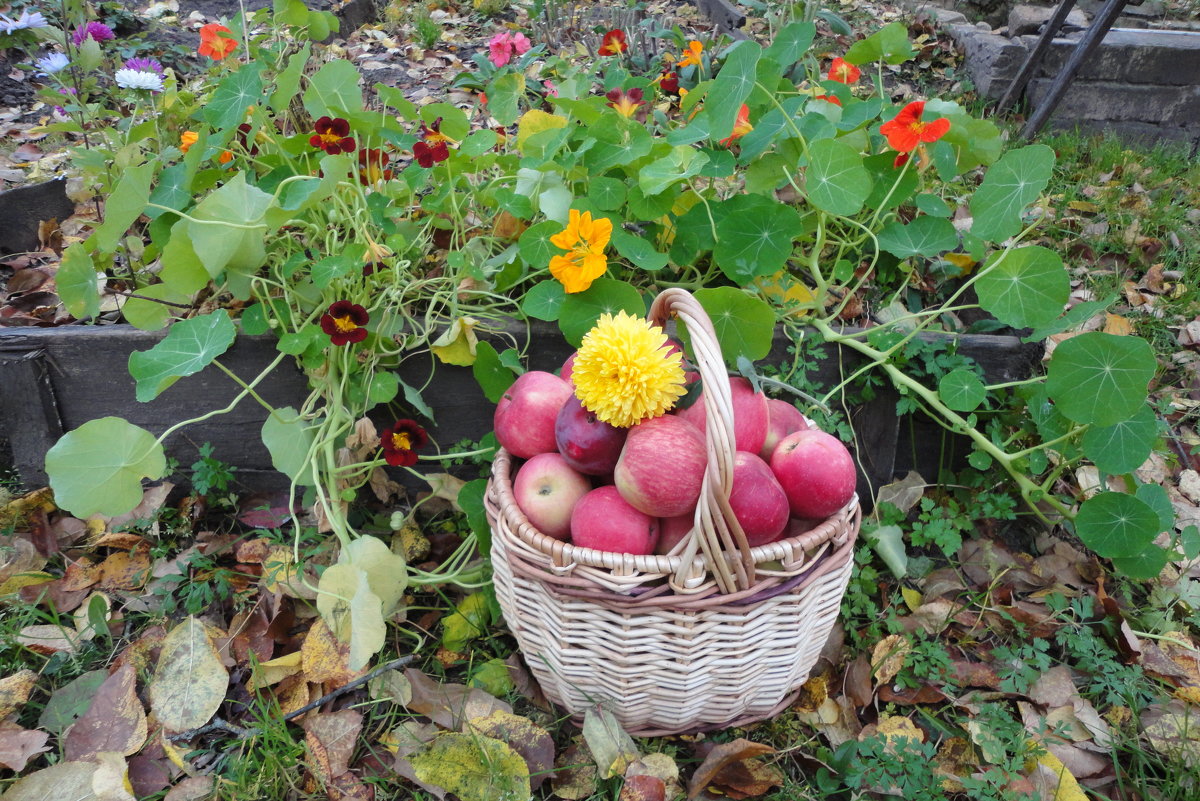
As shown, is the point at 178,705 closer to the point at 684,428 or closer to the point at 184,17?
the point at 684,428

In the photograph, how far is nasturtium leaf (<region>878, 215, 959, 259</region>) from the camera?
1.51m

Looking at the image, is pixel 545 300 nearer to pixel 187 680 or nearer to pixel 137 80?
pixel 187 680

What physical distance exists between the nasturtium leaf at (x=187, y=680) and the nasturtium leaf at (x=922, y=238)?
148 centimetres

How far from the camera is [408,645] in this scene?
1.38 m

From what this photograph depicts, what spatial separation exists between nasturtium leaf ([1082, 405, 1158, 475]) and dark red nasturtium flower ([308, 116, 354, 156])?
150cm

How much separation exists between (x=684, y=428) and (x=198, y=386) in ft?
3.62

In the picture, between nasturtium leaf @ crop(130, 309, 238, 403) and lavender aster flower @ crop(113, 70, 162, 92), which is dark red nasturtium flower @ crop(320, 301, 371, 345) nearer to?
nasturtium leaf @ crop(130, 309, 238, 403)

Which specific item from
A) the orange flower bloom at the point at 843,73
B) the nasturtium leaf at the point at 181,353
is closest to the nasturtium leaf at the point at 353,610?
the nasturtium leaf at the point at 181,353

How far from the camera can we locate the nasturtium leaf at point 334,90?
1605 millimetres

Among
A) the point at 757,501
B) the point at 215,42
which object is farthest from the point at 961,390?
the point at 215,42

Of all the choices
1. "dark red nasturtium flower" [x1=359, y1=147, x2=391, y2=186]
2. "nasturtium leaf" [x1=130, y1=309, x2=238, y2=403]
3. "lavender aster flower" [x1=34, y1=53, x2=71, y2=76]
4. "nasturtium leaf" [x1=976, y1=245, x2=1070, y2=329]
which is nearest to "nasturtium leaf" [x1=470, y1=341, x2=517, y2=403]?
"nasturtium leaf" [x1=130, y1=309, x2=238, y2=403]

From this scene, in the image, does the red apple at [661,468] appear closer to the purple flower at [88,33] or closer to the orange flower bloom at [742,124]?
the orange flower bloom at [742,124]

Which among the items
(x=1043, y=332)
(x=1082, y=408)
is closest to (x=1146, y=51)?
(x=1043, y=332)

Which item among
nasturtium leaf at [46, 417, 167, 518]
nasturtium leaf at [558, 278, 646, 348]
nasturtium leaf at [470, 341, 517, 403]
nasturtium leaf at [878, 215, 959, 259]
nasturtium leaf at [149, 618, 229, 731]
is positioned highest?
nasturtium leaf at [878, 215, 959, 259]
